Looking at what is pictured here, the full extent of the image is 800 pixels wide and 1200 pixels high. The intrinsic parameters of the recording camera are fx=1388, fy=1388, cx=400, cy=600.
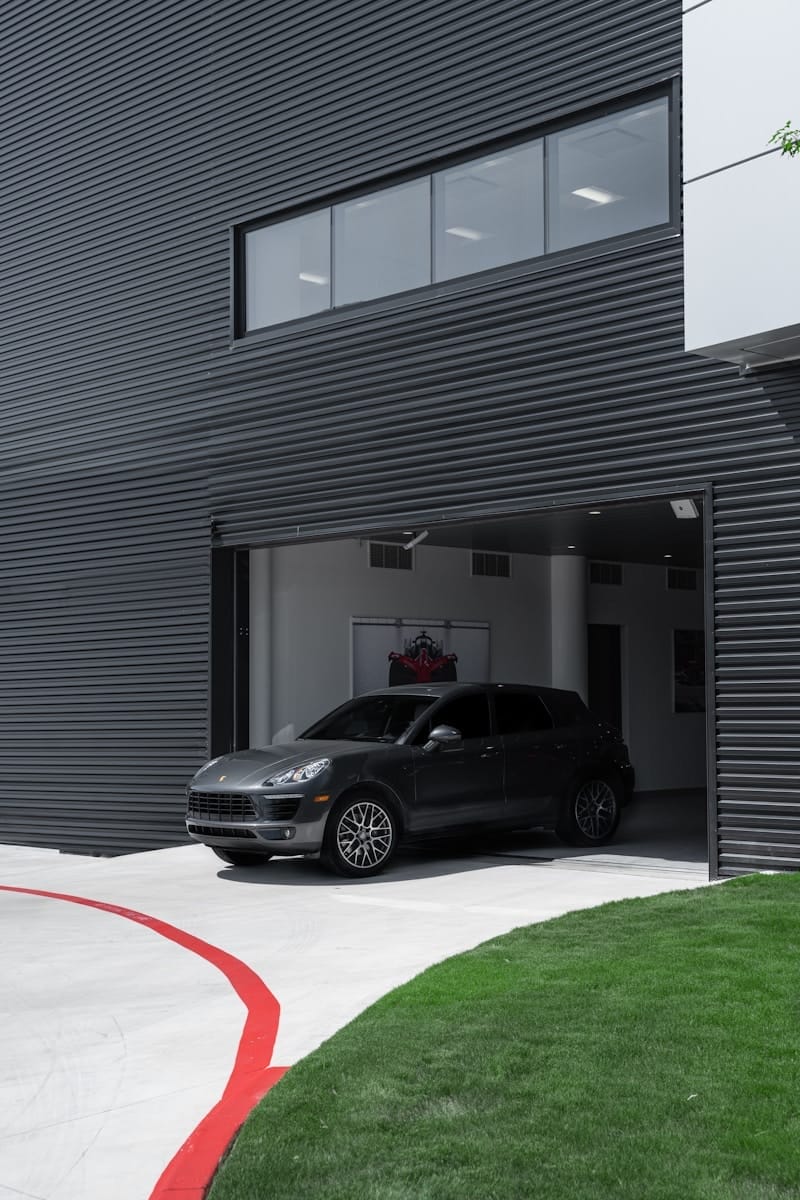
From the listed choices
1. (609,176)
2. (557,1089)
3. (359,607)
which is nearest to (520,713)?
(609,176)

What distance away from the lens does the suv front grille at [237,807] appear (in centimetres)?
1092

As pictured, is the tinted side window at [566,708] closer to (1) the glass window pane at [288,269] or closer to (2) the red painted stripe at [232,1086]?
(1) the glass window pane at [288,269]

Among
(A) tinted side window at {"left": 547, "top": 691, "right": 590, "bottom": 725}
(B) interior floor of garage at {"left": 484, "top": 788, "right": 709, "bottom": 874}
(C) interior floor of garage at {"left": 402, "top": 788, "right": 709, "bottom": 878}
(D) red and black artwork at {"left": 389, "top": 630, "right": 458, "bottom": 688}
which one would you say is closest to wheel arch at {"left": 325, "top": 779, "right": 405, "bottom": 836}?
(C) interior floor of garage at {"left": 402, "top": 788, "right": 709, "bottom": 878}

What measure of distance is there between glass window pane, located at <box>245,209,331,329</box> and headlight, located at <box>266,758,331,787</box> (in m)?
5.27

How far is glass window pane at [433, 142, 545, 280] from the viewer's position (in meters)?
12.1

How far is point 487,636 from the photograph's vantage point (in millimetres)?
19656

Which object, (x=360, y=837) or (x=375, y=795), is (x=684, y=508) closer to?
(x=375, y=795)

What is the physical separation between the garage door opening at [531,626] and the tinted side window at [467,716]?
134cm

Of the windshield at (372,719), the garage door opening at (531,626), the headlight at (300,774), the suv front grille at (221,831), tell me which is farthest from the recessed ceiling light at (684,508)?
the suv front grille at (221,831)

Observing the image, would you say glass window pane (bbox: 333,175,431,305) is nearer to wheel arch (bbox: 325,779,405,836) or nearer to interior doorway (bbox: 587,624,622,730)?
wheel arch (bbox: 325,779,405,836)

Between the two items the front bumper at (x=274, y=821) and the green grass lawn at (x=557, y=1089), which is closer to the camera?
the green grass lawn at (x=557, y=1089)

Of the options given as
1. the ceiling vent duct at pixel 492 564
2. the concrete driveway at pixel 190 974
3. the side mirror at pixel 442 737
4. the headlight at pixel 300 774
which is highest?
the ceiling vent duct at pixel 492 564

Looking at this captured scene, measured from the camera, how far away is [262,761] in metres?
11.4

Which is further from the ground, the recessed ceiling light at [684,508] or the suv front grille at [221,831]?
the recessed ceiling light at [684,508]
